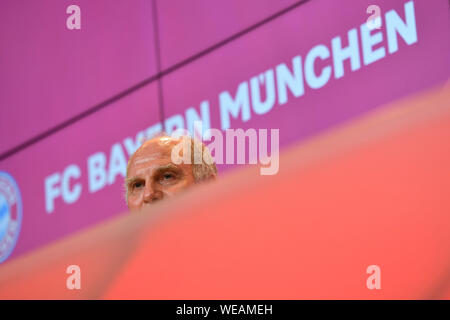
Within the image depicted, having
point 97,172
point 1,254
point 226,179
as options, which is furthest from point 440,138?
point 1,254

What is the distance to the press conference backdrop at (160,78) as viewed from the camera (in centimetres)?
147

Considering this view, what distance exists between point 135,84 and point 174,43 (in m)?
0.17

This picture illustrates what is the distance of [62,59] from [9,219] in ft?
1.69

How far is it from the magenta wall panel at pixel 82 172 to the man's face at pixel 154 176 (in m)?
0.62

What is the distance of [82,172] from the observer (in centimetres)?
206

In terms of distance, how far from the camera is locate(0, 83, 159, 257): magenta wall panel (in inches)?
78.6

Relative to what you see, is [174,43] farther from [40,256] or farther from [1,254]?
[40,256]

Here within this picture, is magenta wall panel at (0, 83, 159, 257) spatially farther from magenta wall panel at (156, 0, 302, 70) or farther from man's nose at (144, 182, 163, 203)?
man's nose at (144, 182, 163, 203)

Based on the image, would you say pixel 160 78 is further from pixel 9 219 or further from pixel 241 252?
pixel 241 252

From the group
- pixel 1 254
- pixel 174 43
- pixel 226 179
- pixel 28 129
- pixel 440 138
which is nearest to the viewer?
pixel 226 179

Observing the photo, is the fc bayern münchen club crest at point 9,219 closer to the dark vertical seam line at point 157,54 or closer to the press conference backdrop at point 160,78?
the press conference backdrop at point 160,78

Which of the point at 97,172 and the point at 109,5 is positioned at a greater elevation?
the point at 109,5

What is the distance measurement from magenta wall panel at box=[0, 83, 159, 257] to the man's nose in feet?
2.13
